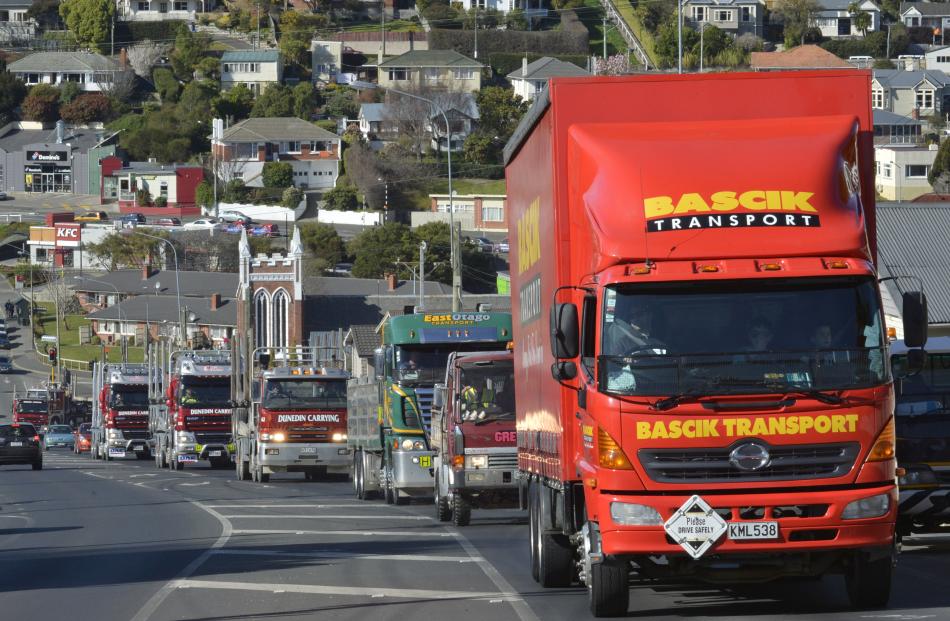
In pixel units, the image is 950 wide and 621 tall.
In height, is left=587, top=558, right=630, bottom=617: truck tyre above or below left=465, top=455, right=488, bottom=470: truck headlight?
above

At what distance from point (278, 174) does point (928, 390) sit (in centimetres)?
13007

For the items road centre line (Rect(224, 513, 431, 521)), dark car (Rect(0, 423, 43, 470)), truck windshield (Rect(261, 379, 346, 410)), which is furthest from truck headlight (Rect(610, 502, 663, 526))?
dark car (Rect(0, 423, 43, 470))

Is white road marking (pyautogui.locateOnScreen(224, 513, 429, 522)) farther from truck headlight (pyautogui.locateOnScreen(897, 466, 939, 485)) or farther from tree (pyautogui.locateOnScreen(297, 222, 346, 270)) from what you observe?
tree (pyautogui.locateOnScreen(297, 222, 346, 270))

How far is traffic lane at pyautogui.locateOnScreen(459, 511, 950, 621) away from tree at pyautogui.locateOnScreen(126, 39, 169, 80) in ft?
558

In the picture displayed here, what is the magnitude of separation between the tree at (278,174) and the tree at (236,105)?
22.0 meters

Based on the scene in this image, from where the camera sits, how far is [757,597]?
15.4 metres

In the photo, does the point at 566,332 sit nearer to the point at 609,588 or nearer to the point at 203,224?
the point at 609,588

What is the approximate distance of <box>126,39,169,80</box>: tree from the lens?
600ft

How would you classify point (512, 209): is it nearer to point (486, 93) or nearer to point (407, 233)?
point (407, 233)

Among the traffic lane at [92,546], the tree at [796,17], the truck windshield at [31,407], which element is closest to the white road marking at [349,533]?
the traffic lane at [92,546]

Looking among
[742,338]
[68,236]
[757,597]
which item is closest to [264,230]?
[68,236]

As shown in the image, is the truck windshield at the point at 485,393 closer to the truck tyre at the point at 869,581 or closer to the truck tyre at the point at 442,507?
the truck tyre at the point at 442,507

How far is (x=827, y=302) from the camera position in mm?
13391

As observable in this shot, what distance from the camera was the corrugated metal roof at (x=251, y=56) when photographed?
566 feet
